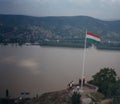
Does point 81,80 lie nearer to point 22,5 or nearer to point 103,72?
point 103,72

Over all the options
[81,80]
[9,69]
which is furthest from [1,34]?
[81,80]

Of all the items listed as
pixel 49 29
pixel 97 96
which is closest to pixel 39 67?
pixel 49 29

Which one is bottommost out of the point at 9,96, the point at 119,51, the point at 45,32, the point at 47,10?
the point at 9,96

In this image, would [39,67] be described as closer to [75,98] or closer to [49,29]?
[49,29]

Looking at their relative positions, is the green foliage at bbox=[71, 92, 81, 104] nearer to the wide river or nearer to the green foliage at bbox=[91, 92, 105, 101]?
the green foliage at bbox=[91, 92, 105, 101]

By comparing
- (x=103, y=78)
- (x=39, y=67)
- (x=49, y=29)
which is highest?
(x=49, y=29)

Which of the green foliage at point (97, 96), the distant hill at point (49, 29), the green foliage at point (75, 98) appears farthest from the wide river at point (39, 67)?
the green foliage at point (75, 98)

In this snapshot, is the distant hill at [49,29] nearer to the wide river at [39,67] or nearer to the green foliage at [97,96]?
the wide river at [39,67]
